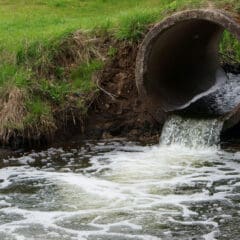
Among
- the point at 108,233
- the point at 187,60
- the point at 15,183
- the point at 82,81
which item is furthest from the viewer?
the point at 187,60

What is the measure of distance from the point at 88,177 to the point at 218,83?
21.1ft

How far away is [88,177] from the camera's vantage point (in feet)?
34.4

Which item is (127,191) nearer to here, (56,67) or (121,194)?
(121,194)

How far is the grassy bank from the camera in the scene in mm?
12273

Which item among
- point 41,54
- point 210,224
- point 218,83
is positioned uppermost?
point 41,54

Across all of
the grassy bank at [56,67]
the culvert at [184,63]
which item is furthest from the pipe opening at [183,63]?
the grassy bank at [56,67]

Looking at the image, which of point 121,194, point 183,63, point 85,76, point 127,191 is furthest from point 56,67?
point 121,194

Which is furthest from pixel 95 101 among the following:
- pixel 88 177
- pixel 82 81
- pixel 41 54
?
pixel 88 177

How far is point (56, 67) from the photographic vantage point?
44.0ft

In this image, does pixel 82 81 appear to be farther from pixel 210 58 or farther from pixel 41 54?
pixel 210 58

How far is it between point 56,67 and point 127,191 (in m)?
4.50

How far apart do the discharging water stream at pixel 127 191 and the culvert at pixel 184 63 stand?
3.02ft

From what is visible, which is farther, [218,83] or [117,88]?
[218,83]

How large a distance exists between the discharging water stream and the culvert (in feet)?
3.02
